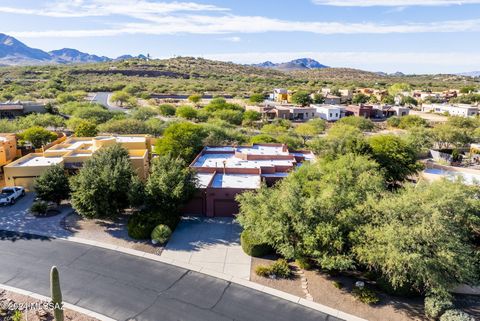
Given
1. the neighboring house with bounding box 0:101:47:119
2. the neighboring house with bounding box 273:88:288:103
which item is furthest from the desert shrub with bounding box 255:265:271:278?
the neighboring house with bounding box 273:88:288:103

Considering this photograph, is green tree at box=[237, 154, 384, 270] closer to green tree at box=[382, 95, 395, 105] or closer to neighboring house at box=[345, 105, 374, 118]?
neighboring house at box=[345, 105, 374, 118]

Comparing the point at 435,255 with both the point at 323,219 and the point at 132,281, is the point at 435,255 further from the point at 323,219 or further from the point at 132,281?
the point at 132,281

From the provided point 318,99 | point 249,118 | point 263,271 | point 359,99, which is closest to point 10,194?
point 263,271

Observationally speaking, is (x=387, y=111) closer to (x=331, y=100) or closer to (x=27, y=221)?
(x=331, y=100)

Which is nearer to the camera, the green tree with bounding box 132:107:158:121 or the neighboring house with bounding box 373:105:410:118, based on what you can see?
the green tree with bounding box 132:107:158:121

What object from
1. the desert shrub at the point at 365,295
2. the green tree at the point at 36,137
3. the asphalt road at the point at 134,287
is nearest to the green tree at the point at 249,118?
the green tree at the point at 36,137
